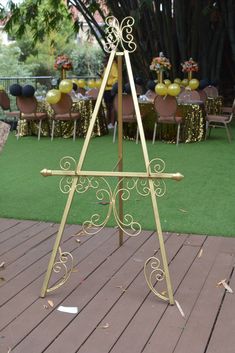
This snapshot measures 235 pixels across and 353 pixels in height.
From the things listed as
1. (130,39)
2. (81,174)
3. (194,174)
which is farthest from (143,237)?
(194,174)

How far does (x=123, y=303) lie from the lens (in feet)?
9.71

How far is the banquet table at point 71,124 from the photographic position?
9435mm

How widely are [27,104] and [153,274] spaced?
6.59m

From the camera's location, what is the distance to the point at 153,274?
11.0 ft

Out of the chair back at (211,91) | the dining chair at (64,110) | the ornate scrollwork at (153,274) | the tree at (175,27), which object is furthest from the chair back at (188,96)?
the ornate scrollwork at (153,274)

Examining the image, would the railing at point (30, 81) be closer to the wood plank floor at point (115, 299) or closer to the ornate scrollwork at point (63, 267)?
the wood plank floor at point (115, 299)

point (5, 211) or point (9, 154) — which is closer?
point (5, 211)

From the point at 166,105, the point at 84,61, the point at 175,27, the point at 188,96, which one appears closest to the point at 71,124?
the point at 166,105

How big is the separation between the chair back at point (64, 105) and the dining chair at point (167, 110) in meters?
1.50

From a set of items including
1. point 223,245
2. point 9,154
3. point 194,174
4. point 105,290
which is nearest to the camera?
point 105,290

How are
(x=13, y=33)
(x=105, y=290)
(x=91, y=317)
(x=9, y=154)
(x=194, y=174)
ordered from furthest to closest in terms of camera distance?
1. (x=13, y=33)
2. (x=9, y=154)
3. (x=194, y=174)
4. (x=105, y=290)
5. (x=91, y=317)

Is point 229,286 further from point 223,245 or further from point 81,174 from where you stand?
point 81,174

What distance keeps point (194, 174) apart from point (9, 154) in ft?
10.1

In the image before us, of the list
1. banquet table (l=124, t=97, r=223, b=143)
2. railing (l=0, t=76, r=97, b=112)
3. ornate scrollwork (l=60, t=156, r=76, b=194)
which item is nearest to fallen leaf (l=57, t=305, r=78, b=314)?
ornate scrollwork (l=60, t=156, r=76, b=194)
